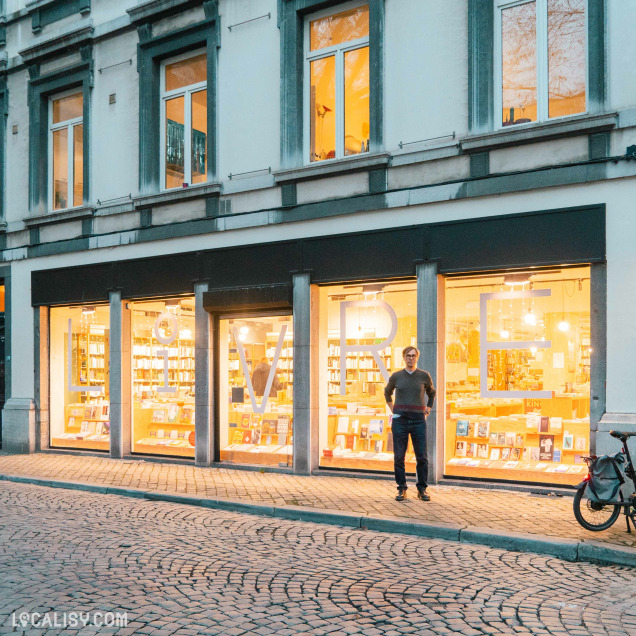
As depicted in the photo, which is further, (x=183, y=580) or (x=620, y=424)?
(x=620, y=424)

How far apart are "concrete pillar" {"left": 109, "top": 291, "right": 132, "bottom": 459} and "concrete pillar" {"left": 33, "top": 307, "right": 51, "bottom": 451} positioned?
204 centimetres

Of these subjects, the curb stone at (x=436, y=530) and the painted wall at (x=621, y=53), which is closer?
the curb stone at (x=436, y=530)

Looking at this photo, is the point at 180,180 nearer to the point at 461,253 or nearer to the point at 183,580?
the point at 461,253

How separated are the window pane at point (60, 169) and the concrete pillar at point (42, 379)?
226 cm

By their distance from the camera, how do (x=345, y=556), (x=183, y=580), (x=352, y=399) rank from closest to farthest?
(x=183, y=580), (x=345, y=556), (x=352, y=399)

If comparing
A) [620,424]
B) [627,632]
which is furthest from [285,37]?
[627,632]

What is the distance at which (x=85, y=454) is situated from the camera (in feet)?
48.9

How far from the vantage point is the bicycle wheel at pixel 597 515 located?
296 inches

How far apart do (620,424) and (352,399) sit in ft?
13.5

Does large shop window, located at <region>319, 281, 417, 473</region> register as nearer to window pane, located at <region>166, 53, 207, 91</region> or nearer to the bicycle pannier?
the bicycle pannier

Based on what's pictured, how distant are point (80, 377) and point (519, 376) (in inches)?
358

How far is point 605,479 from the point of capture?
755 cm

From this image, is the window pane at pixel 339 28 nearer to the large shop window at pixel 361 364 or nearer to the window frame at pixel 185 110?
the window frame at pixel 185 110

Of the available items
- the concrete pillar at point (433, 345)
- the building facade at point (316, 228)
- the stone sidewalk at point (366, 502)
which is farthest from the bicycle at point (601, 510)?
the concrete pillar at point (433, 345)
